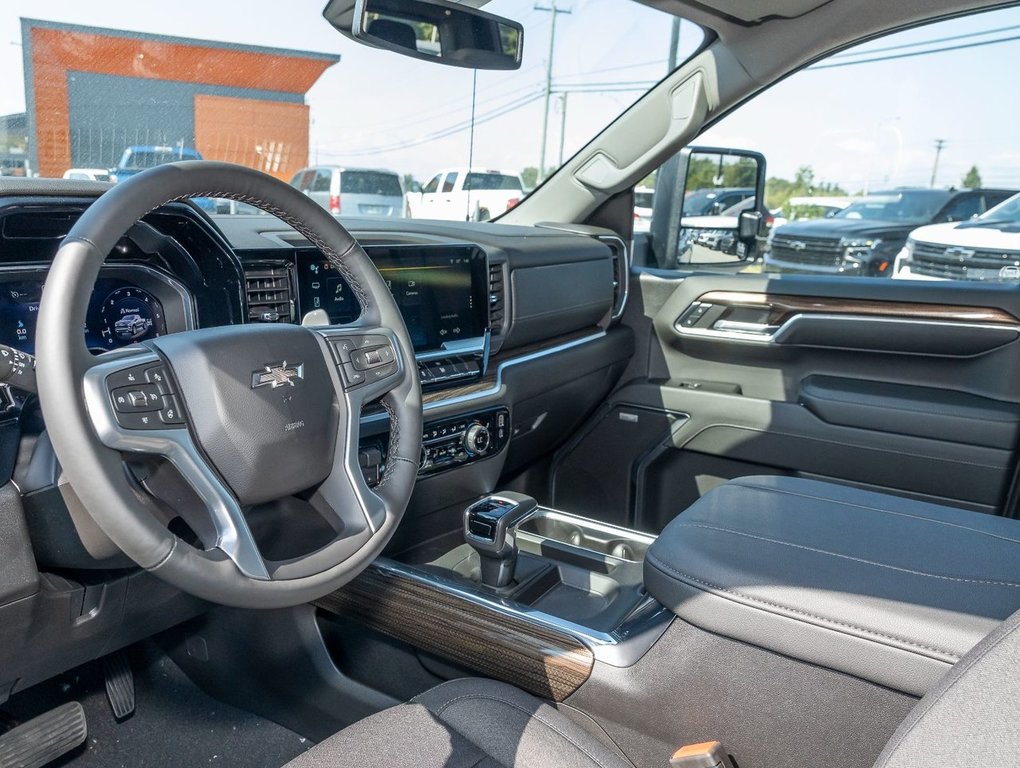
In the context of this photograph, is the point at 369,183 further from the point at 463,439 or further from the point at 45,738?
the point at 45,738

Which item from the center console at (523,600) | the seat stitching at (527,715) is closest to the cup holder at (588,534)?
the center console at (523,600)

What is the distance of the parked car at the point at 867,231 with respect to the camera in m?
2.85

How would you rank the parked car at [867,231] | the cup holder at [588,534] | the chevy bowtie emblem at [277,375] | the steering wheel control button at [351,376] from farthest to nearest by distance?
the parked car at [867,231], the cup holder at [588,534], the steering wheel control button at [351,376], the chevy bowtie emblem at [277,375]

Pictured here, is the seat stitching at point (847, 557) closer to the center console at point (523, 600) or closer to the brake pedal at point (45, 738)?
the center console at point (523, 600)

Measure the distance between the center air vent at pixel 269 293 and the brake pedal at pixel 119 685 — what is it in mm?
1009

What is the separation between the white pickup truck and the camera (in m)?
2.50

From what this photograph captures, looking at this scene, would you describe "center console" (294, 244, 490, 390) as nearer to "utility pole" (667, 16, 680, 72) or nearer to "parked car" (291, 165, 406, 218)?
"parked car" (291, 165, 406, 218)

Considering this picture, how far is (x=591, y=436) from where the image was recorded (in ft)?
9.75

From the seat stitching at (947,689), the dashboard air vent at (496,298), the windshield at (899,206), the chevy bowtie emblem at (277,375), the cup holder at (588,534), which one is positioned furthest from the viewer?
the windshield at (899,206)

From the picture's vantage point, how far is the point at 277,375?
111 cm

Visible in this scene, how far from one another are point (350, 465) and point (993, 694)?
78cm

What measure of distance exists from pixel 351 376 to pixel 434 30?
106 centimetres

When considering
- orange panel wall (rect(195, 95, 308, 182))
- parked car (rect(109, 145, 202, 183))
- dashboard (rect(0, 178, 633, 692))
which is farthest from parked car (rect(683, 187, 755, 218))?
parked car (rect(109, 145, 202, 183))

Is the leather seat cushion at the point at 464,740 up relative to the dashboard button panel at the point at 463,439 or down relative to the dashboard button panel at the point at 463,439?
down
